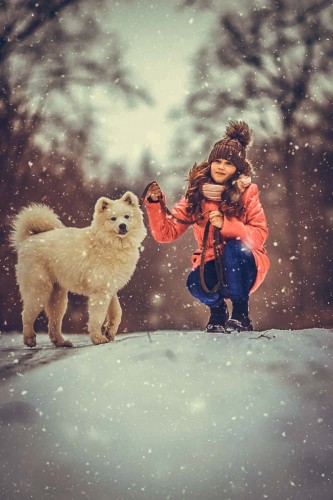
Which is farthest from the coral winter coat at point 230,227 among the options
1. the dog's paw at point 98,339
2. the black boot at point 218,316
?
the dog's paw at point 98,339

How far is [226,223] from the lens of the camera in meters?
1.62

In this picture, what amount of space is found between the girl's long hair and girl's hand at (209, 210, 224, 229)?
0.02 meters

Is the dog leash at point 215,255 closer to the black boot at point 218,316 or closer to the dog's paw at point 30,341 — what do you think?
the black boot at point 218,316

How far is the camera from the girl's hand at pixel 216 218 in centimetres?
162

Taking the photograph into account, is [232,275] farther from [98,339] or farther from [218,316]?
[98,339]

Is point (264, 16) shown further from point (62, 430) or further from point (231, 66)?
point (62, 430)

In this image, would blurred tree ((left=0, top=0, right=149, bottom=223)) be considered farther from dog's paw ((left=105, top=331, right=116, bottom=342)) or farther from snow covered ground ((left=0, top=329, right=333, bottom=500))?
snow covered ground ((left=0, top=329, right=333, bottom=500))

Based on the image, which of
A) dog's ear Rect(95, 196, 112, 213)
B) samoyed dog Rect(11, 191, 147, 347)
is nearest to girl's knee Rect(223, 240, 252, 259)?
samoyed dog Rect(11, 191, 147, 347)

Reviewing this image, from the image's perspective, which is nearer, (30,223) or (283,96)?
(30,223)

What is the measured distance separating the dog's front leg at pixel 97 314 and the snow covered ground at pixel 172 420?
0.06 m

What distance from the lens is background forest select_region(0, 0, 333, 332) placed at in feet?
6.12

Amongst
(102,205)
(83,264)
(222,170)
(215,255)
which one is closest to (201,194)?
(222,170)

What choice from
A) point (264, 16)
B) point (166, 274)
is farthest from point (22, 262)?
point (264, 16)

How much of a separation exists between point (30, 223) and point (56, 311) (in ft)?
0.96
